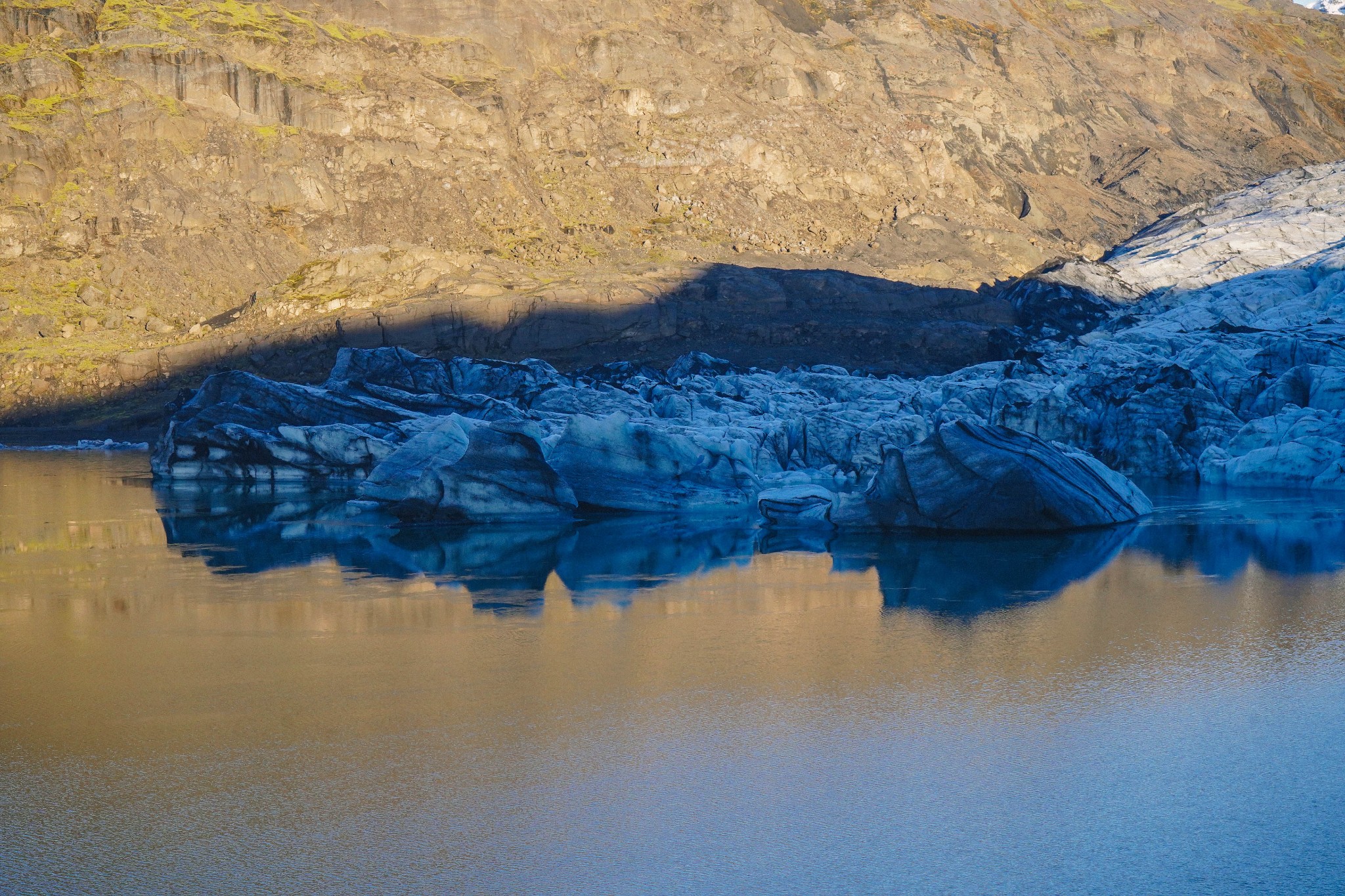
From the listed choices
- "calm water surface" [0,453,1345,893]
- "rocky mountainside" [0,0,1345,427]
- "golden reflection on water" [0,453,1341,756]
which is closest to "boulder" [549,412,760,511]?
"calm water surface" [0,453,1345,893]

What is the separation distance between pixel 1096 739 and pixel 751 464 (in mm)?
14755

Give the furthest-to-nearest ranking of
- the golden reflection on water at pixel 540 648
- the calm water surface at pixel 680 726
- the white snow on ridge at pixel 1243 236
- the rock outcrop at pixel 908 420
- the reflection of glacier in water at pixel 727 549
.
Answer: the white snow on ridge at pixel 1243 236 < the rock outcrop at pixel 908 420 < the reflection of glacier in water at pixel 727 549 < the golden reflection on water at pixel 540 648 < the calm water surface at pixel 680 726

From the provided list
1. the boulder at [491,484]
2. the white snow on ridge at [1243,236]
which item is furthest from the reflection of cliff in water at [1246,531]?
the white snow on ridge at [1243,236]

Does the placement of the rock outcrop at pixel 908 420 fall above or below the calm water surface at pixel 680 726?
above

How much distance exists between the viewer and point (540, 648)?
10.6m

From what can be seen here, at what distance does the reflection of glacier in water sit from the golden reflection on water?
402 mm

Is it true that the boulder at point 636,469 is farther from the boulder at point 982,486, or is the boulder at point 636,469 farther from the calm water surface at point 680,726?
the calm water surface at point 680,726

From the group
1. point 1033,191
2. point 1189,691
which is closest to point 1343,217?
point 1033,191

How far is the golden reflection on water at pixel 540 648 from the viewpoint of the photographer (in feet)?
28.1

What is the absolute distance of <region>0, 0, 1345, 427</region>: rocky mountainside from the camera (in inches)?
2176

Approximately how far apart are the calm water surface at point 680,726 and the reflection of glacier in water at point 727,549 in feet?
0.45

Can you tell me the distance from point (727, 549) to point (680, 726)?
28.3 ft

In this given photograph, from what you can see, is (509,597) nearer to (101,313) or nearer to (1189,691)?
(1189,691)

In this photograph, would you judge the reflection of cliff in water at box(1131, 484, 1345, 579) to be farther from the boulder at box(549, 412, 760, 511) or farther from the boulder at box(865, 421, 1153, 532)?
the boulder at box(549, 412, 760, 511)
